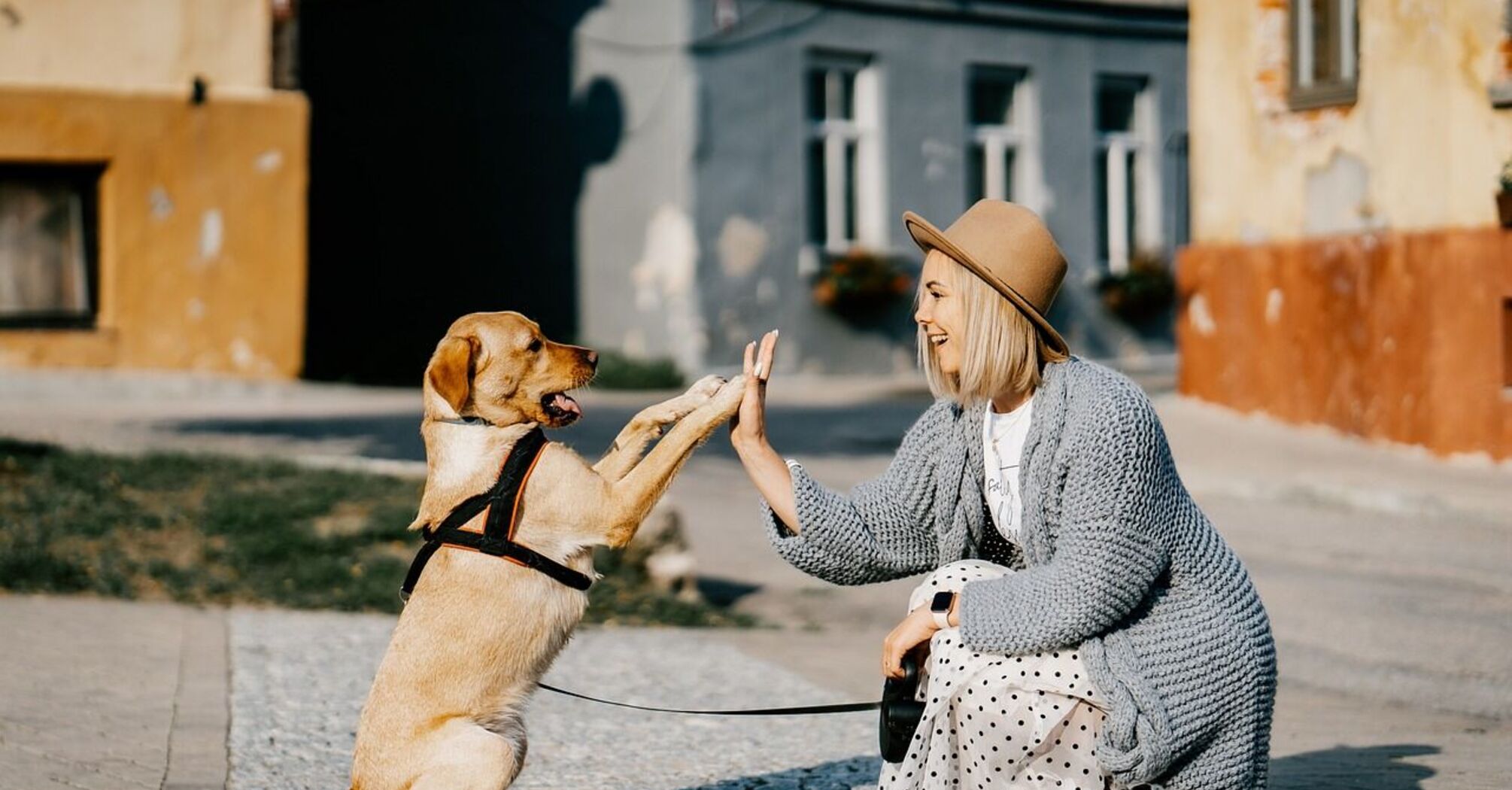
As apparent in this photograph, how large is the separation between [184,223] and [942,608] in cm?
1420

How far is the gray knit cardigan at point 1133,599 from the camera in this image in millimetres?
3656

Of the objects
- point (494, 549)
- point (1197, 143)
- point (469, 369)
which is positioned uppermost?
point (1197, 143)

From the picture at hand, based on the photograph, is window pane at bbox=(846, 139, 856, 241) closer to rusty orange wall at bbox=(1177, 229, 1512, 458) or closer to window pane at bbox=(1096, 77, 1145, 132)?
window pane at bbox=(1096, 77, 1145, 132)

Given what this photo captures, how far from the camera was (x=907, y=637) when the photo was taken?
3918 millimetres

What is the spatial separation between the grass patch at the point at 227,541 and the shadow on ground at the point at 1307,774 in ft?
9.19

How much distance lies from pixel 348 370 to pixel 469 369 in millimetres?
15079

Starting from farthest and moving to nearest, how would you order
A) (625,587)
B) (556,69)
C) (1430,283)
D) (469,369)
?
1. (556,69)
2. (1430,283)
3. (625,587)
4. (469,369)

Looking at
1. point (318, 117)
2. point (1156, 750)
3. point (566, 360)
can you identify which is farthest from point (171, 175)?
point (1156, 750)

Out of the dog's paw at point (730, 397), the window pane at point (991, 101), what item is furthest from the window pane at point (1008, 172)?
the dog's paw at point (730, 397)

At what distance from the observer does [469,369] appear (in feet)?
14.9

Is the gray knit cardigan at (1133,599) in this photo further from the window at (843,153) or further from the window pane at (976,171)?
the window pane at (976,171)

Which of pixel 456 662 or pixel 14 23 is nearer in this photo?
pixel 456 662

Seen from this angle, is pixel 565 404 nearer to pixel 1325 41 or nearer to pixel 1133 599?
pixel 1133 599

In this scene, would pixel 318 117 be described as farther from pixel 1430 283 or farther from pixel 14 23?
pixel 1430 283
